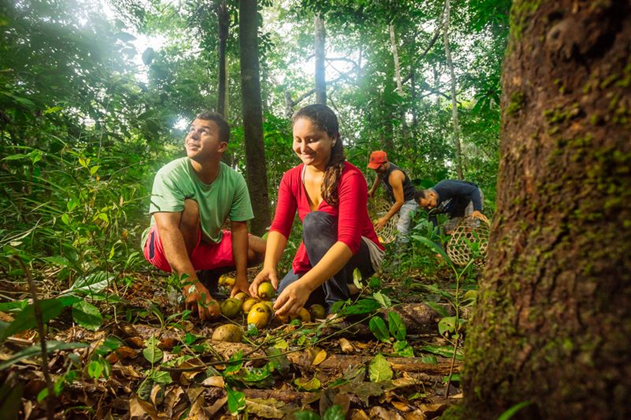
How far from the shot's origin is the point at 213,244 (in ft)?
10.3

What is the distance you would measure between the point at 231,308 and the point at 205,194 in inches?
41.6

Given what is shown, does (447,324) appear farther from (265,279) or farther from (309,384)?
(265,279)

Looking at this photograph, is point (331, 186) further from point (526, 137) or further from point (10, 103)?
point (10, 103)

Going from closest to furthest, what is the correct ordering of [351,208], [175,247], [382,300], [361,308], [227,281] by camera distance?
[382,300], [361,308], [351,208], [175,247], [227,281]

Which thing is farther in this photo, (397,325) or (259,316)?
(259,316)

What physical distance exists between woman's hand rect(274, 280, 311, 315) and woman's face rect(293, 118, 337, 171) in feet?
3.02

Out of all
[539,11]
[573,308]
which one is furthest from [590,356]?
[539,11]

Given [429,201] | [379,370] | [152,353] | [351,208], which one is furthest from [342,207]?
[429,201]

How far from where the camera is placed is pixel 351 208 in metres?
2.24

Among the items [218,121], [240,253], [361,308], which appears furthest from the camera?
[240,253]

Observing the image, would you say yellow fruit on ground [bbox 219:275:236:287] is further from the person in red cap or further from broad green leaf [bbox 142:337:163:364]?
the person in red cap

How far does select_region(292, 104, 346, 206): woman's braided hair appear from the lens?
7.49ft

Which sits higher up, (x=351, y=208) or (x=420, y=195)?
(x=420, y=195)

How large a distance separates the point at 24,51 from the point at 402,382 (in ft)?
12.0
